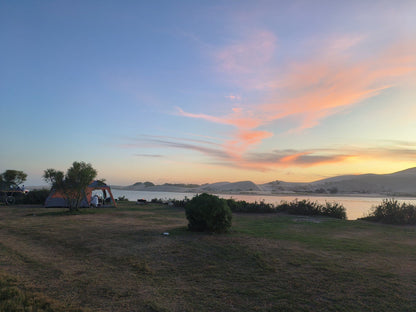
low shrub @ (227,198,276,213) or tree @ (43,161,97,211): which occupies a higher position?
tree @ (43,161,97,211)

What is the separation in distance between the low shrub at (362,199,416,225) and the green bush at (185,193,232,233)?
10576mm

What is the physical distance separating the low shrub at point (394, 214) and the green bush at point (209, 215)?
34.7 feet

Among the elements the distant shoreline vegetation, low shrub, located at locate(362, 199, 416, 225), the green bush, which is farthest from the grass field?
the distant shoreline vegetation

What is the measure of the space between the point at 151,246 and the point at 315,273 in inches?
199

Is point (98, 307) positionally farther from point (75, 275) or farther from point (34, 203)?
point (34, 203)

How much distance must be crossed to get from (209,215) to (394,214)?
1156 centimetres

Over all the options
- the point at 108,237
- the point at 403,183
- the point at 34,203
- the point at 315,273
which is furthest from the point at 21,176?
the point at 403,183

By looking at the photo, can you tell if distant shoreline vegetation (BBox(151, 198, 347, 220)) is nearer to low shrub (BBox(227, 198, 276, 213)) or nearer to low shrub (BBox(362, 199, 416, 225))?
low shrub (BBox(227, 198, 276, 213))

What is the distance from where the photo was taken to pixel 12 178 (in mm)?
28875

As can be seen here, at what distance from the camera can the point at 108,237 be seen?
10.5 meters

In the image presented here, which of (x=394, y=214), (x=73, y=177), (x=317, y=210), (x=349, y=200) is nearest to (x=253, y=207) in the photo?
(x=317, y=210)

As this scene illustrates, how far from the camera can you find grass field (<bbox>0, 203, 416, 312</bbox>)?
4.89 meters

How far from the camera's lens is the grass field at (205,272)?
489 cm

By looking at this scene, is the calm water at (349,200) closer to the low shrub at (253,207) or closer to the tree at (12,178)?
the low shrub at (253,207)
